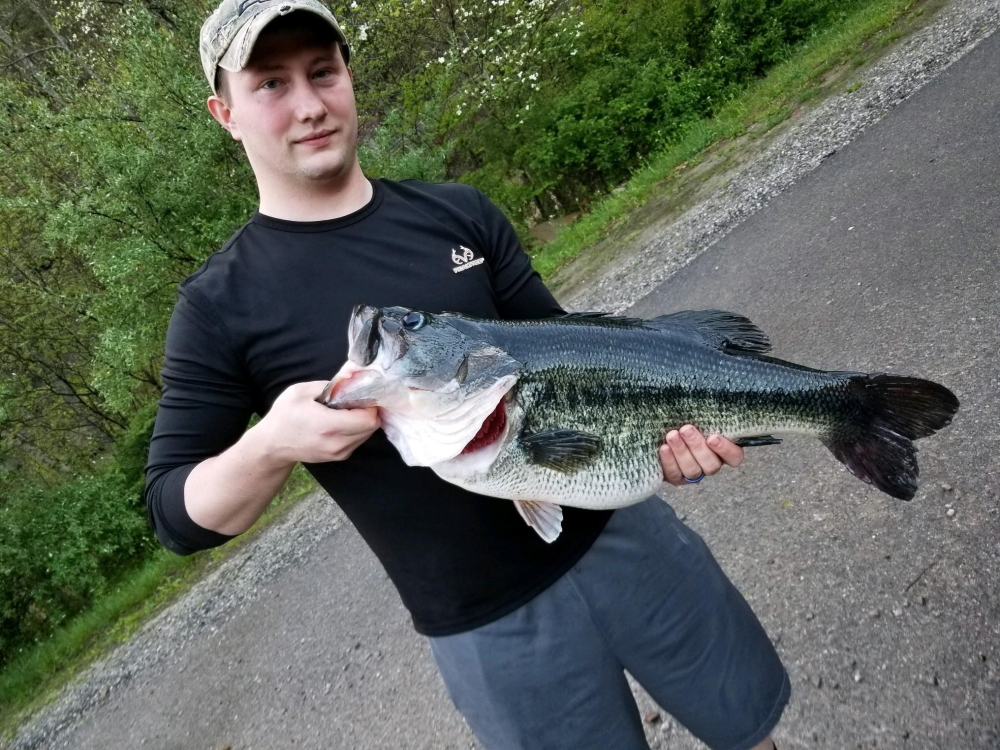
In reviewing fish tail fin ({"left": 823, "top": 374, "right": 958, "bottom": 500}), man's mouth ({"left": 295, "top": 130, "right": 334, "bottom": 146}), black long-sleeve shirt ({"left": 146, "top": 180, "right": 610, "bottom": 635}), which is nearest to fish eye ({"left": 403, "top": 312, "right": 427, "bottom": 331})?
black long-sleeve shirt ({"left": 146, "top": 180, "right": 610, "bottom": 635})

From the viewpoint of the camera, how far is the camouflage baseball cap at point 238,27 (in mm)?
1808

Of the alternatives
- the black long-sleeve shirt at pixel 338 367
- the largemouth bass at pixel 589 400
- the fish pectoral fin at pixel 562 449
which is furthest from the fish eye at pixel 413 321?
the fish pectoral fin at pixel 562 449

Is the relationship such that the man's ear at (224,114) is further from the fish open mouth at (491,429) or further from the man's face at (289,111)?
A: the fish open mouth at (491,429)

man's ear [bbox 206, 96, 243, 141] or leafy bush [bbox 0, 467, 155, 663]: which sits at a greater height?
man's ear [bbox 206, 96, 243, 141]

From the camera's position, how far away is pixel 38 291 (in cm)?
1486

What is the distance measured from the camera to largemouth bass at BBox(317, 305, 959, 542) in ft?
5.69

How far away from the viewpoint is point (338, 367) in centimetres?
182

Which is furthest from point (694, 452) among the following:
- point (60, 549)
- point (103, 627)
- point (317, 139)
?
point (60, 549)

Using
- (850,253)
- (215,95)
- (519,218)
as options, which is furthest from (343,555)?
(519,218)

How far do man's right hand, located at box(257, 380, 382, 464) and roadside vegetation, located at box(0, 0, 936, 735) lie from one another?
266 inches

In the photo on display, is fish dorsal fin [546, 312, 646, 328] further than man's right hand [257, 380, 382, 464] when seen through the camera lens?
Yes

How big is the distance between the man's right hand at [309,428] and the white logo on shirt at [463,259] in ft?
2.14

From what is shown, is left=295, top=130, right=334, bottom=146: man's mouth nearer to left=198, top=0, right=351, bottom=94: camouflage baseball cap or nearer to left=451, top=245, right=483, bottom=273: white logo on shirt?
left=198, top=0, right=351, bottom=94: camouflage baseball cap

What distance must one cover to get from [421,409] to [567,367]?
49 cm
